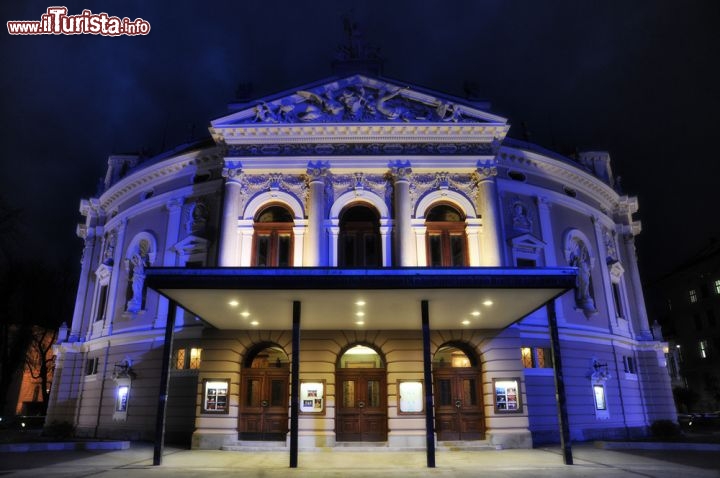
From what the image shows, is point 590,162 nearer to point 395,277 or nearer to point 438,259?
point 438,259

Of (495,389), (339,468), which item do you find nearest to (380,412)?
(495,389)

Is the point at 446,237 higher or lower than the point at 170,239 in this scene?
lower

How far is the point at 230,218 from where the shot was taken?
22438 millimetres

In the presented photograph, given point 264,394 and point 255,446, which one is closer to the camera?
point 255,446

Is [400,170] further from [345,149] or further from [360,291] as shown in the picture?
[360,291]

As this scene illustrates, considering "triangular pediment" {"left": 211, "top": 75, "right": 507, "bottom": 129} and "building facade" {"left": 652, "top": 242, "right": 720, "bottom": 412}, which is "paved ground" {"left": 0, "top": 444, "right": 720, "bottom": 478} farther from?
"building facade" {"left": 652, "top": 242, "right": 720, "bottom": 412}

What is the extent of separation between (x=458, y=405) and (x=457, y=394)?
0.44 m

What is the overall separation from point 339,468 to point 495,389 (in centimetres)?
865

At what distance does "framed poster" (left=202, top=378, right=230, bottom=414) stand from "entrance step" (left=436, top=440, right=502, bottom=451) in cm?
870

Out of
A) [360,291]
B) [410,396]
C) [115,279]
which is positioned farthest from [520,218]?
[115,279]

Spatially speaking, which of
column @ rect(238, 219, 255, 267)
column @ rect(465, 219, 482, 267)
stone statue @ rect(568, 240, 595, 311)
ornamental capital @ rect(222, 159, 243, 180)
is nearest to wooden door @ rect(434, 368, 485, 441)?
Result: column @ rect(465, 219, 482, 267)

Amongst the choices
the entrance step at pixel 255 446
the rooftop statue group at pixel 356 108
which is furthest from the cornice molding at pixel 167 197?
the entrance step at pixel 255 446

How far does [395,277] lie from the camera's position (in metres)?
15.0

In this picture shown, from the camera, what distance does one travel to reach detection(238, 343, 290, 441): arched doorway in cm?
2042
